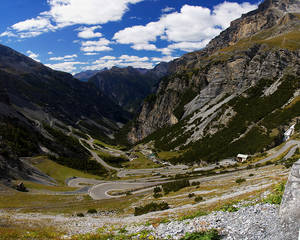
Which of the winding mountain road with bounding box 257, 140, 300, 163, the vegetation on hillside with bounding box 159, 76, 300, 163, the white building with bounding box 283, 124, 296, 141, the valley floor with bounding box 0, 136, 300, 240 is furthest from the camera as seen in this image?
the vegetation on hillside with bounding box 159, 76, 300, 163

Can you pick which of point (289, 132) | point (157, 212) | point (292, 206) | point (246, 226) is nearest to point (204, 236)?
point (246, 226)

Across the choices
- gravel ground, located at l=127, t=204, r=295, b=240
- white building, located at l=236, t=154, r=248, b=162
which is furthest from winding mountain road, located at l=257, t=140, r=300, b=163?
gravel ground, located at l=127, t=204, r=295, b=240

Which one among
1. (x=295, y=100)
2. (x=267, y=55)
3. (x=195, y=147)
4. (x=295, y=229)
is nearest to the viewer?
(x=295, y=229)

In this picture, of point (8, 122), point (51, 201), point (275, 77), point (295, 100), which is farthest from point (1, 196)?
point (275, 77)

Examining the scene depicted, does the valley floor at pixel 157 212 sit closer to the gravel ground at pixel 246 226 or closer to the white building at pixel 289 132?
the gravel ground at pixel 246 226

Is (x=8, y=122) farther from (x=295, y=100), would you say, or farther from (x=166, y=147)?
(x=295, y=100)

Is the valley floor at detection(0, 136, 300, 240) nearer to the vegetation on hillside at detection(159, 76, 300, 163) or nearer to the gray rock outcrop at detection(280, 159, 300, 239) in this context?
the gray rock outcrop at detection(280, 159, 300, 239)

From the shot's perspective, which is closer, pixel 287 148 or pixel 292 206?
pixel 292 206

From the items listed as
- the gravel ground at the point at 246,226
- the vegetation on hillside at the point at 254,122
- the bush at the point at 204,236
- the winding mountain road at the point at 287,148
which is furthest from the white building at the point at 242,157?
the bush at the point at 204,236

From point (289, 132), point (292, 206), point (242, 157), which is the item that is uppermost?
point (292, 206)

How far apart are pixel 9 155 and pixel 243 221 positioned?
80.1 m

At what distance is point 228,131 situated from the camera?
14200 cm

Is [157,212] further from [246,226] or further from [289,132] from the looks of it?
[289,132]

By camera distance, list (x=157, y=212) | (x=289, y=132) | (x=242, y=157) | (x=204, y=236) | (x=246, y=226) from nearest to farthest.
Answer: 1. (x=204, y=236)
2. (x=246, y=226)
3. (x=157, y=212)
4. (x=242, y=157)
5. (x=289, y=132)
